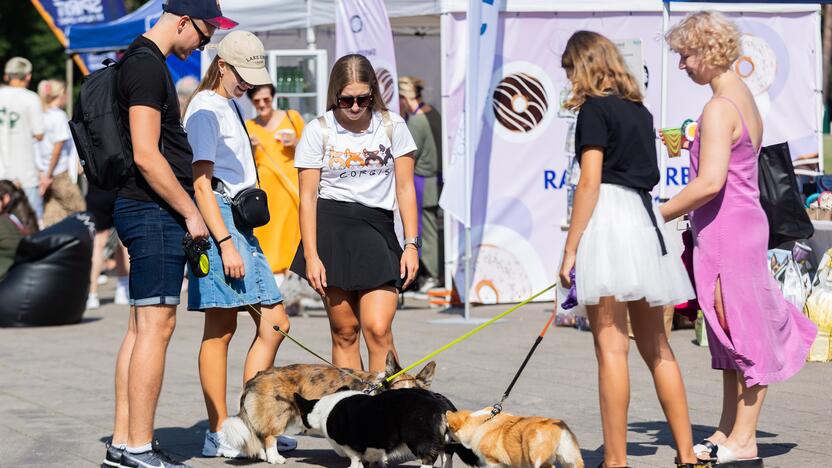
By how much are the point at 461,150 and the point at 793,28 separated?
3.27m

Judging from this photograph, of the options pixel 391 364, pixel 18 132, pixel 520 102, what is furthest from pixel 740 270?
pixel 18 132

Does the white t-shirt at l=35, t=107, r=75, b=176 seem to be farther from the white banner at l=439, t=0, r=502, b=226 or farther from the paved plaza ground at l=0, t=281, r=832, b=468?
the white banner at l=439, t=0, r=502, b=226

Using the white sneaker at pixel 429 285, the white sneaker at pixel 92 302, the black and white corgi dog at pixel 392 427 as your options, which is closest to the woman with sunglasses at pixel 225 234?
the black and white corgi dog at pixel 392 427

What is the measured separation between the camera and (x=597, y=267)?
14.8 feet

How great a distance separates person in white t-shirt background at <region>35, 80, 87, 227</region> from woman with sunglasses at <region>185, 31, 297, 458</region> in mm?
7729

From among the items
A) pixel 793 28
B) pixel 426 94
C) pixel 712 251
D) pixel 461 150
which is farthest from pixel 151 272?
pixel 426 94

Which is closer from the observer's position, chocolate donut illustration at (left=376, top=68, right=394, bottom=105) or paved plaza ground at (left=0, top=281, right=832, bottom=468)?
paved plaza ground at (left=0, top=281, right=832, bottom=468)

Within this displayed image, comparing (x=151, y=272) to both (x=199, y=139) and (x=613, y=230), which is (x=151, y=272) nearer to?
(x=199, y=139)

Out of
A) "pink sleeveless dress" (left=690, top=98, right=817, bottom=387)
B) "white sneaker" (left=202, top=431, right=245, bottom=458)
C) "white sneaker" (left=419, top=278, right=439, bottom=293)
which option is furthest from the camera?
"white sneaker" (left=419, top=278, right=439, bottom=293)

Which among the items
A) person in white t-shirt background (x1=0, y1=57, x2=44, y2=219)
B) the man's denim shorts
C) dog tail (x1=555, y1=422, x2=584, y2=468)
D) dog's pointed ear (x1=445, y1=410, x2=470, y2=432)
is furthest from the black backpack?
person in white t-shirt background (x1=0, y1=57, x2=44, y2=219)

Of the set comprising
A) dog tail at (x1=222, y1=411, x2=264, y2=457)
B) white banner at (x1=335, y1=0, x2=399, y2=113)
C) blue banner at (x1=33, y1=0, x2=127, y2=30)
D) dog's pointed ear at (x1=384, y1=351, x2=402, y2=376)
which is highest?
blue banner at (x1=33, y1=0, x2=127, y2=30)

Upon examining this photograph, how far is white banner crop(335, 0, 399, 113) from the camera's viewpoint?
35.4 ft

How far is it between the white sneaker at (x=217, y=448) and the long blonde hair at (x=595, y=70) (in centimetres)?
215

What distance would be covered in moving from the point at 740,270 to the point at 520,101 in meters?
6.13
